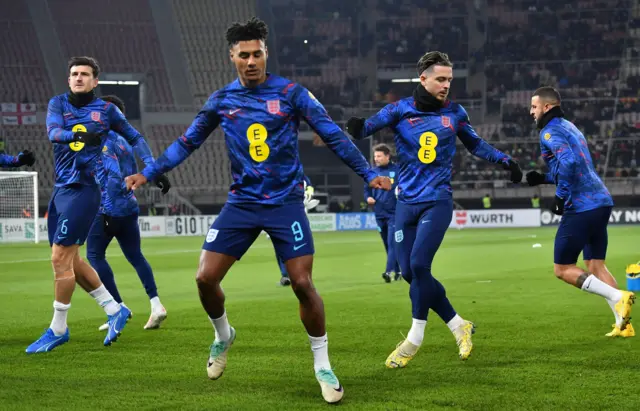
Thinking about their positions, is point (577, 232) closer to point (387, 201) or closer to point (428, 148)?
point (428, 148)

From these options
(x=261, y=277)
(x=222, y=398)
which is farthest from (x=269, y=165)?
(x=261, y=277)

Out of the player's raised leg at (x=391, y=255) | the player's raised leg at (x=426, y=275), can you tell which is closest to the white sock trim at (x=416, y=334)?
the player's raised leg at (x=426, y=275)

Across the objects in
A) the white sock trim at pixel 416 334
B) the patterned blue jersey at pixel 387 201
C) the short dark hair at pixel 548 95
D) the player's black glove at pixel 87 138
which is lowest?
the patterned blue jersey at pixel 387 201

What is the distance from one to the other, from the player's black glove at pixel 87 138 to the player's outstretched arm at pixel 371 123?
2.13 metres

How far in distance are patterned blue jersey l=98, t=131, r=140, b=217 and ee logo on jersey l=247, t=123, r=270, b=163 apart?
3.94 m

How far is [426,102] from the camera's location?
7.27 meters

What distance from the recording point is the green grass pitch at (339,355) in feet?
18.4

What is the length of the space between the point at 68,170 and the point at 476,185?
127 feet

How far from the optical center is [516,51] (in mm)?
51875

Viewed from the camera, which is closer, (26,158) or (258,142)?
(258,142)

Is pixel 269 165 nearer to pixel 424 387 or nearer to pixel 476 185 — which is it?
pixel 424 387

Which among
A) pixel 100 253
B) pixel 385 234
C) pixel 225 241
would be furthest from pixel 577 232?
pixel 385 234

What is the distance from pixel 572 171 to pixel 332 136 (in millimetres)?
3243

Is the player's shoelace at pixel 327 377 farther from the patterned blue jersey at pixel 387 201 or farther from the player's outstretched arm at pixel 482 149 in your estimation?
the patterned blue jersey at pixel 387 201
